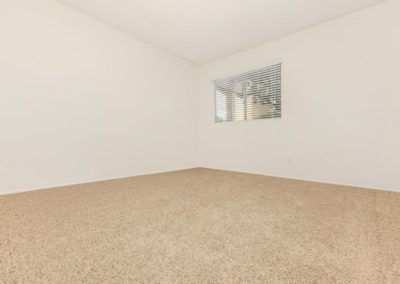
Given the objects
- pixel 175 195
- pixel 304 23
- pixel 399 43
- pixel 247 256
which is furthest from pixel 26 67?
pixel 399 43

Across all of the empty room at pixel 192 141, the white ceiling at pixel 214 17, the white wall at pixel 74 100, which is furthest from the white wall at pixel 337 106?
the white wall at pixel 74 100

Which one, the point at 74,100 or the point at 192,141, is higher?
the point at 74,100

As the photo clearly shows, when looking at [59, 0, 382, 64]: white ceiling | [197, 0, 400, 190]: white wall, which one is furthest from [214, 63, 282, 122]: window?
[59, 0, 382, 64]: white ceiling

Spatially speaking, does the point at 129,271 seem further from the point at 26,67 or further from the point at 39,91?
the point at 26,67

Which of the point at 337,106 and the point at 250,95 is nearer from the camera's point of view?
the point at 337,106

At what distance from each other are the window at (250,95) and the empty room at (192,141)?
0.09ft

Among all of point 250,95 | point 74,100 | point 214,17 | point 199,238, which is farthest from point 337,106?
point 74,100

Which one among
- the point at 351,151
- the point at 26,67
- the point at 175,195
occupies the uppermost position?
the point at 26,67

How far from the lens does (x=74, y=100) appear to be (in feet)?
8.51

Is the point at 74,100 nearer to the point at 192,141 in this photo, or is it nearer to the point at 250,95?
the point at 192,141

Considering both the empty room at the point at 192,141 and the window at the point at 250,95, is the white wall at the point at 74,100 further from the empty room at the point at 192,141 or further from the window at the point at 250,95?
the window at the point at 250,95

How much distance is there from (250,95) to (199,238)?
312 centimetres

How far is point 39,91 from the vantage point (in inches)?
91.2

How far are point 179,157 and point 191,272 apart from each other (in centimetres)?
325
